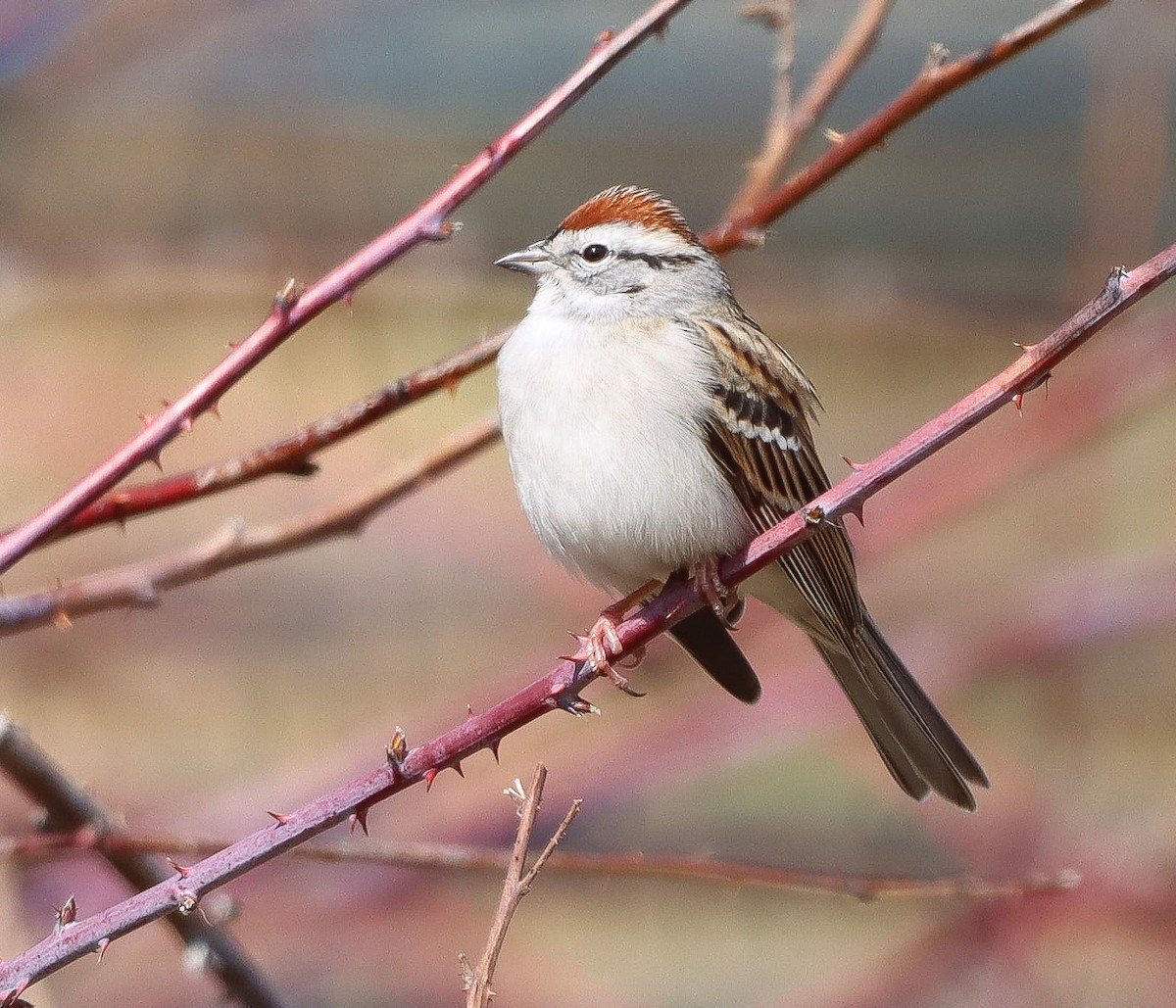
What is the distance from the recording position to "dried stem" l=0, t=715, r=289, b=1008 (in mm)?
1177

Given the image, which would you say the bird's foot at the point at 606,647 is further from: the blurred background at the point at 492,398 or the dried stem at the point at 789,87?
the blurred background at the point at 492,398

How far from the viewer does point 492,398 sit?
4543 millimetres

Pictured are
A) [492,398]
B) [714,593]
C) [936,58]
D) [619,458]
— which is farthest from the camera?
[492,398]

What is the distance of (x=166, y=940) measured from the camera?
8.38 feet

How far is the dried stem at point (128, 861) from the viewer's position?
1.18 meters

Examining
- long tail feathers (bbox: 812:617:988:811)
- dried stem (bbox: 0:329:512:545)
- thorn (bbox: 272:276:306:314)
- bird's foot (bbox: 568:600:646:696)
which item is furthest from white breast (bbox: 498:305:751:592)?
thorn (bbox: 272:276:306:314)

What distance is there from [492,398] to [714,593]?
3.12m

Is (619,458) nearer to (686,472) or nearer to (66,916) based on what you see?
(686,472)

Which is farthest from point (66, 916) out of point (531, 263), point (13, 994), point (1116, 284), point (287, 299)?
point (531, 263)

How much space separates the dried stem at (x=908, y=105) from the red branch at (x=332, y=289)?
0.29 meters

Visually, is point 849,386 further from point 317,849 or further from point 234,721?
point 317,849

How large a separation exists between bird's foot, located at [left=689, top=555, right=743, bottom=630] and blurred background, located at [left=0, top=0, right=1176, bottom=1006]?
1.08 metres

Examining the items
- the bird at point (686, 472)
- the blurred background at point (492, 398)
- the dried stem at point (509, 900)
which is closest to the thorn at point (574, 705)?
the dried stem at point (509, 900)

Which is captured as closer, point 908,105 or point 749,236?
point 908,105
